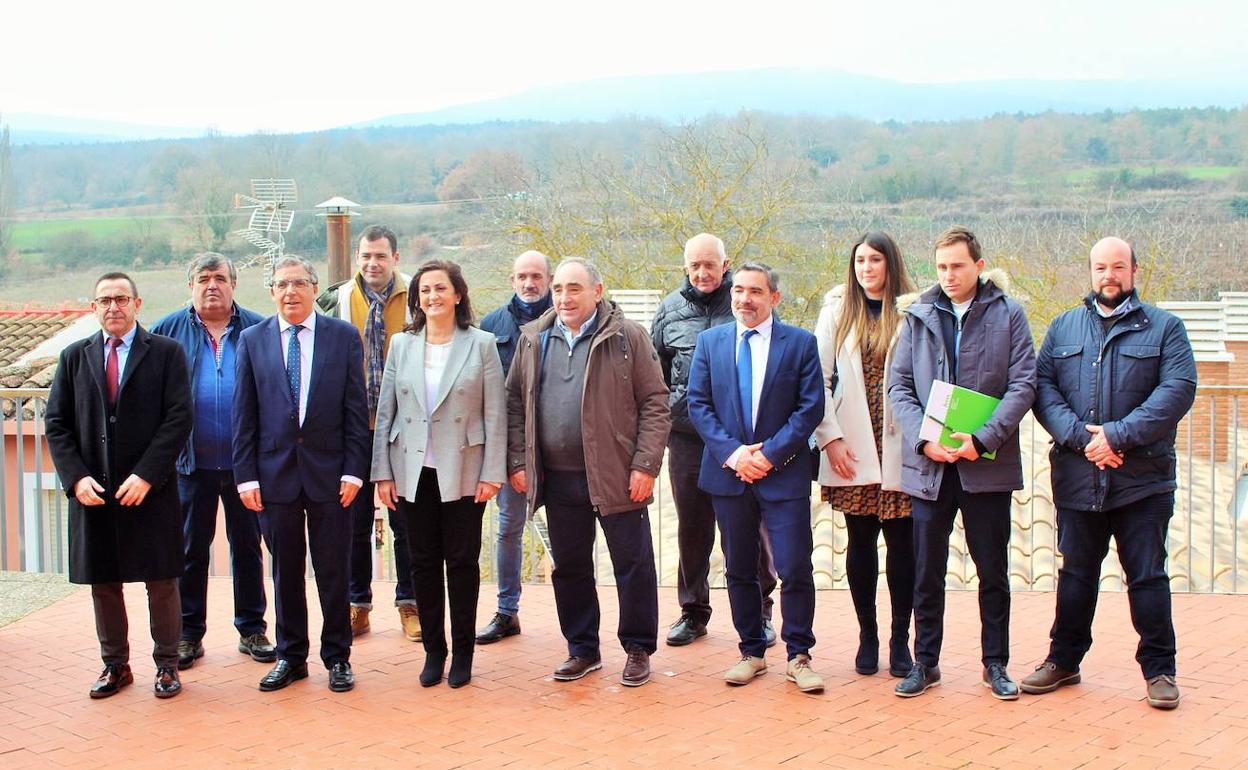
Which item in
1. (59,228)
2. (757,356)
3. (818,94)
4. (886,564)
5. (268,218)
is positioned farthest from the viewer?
(818,94)

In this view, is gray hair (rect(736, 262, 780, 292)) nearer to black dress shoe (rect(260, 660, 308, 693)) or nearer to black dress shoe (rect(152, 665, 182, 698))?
black dress shoe (rect(260, 660, 308, 693))

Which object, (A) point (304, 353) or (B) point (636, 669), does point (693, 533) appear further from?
(A) point (304, 353)

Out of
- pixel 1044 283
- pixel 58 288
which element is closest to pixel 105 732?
pixel 1044 283

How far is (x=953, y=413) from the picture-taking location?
4988 mm

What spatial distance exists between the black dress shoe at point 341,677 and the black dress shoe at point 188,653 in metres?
0.80

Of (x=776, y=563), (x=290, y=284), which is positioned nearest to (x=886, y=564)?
(x=776, y=563)

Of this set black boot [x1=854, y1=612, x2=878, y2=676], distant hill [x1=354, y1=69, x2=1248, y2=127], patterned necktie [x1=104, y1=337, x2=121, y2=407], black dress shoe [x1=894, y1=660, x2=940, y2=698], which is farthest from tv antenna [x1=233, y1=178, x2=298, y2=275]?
distant hill [x1=354, y1=69, x2=1248, y2=127]

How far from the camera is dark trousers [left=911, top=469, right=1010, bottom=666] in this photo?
16.7ft

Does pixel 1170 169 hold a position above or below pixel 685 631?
above

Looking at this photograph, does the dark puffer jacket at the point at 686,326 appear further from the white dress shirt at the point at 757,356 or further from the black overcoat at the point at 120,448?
the black overcoat at the point at 120,448

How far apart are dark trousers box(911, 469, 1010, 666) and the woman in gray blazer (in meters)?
1.85

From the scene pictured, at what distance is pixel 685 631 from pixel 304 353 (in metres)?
2.32

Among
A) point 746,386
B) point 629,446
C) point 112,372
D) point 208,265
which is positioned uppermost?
point 208,265

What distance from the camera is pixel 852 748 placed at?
14.9 ft
